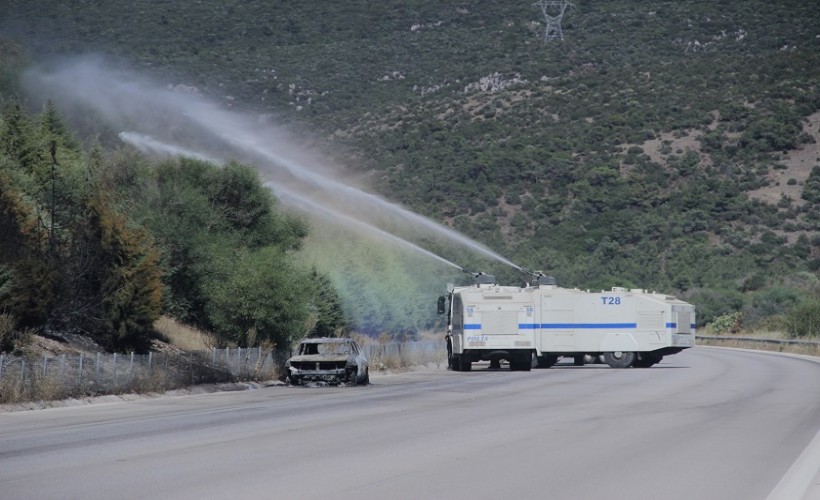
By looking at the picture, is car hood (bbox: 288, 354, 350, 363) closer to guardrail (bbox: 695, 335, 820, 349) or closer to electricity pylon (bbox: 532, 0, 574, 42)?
guardrail (bbox: 695, 335, 820, 349)

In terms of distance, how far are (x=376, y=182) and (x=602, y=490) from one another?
80181mm

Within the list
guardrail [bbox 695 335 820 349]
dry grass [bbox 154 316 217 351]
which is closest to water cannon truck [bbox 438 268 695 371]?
dry grass [bbox 154 316 217 351]

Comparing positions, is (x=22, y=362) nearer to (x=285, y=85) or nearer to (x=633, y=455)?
(x=633, y=455)

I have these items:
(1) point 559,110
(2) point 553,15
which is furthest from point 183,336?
(2) point 553,15

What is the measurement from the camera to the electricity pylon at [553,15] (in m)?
131

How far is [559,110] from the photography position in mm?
114438

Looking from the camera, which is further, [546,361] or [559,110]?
[559,110]

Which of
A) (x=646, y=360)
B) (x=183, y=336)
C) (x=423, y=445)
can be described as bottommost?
(x=423, y=445)

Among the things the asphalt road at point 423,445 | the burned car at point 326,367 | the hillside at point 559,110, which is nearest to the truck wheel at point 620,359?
the burned car at point 326,367

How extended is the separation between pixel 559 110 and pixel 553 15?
79.4ft

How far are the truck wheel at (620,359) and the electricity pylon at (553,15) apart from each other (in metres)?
85.3

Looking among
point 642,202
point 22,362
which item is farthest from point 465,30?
point 22,362

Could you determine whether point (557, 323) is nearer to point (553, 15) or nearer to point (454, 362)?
point (454, 362)

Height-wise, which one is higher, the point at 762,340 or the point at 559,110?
the point at 559,110
